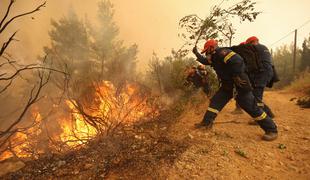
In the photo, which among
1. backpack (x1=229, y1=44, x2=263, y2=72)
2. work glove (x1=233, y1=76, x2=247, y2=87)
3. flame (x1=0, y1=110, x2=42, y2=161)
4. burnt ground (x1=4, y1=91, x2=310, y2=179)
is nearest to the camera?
flame (x1=0, y1=110, x2=42, y2=161)

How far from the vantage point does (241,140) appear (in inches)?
164

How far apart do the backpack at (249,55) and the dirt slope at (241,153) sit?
1.28 meters

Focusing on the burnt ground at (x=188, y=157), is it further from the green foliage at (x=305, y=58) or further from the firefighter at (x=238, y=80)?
the green foliage at (x=305, y=58)

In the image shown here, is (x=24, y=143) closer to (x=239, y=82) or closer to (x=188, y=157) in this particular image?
(x=188, y=157)

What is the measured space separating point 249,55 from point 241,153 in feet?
6.97

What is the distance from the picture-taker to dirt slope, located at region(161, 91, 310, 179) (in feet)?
10.1

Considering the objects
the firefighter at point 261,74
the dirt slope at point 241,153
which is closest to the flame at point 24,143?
the dirt slope at point 241,153

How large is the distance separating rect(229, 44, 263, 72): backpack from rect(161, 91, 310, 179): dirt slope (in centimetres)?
128

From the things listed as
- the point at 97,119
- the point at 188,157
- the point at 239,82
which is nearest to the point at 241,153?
the point at 188,157

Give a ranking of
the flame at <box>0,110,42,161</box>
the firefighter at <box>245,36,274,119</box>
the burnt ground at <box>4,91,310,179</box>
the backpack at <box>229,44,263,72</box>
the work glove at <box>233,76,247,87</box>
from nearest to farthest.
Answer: the flame at <box>0,110,42,161</box>, the burnt ground at <box>4,91,310,179</box>, the work glove at <box>233,76,247,87</box>, the backpack at <box>229,44,263,72</box>, the firefighter at <box>245,36,274,119</box>

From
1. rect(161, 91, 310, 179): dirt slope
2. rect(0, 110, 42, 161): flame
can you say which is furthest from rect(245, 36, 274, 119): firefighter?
rect(0, 110, 42, 161): flame

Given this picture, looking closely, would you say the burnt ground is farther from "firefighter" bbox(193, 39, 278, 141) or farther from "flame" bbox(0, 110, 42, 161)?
"flame" bbox(0, 110, 42, 161)

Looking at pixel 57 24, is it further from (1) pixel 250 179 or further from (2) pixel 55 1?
(1) pixel 250 179

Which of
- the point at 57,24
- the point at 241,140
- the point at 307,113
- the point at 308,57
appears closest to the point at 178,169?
the point at 241,140
